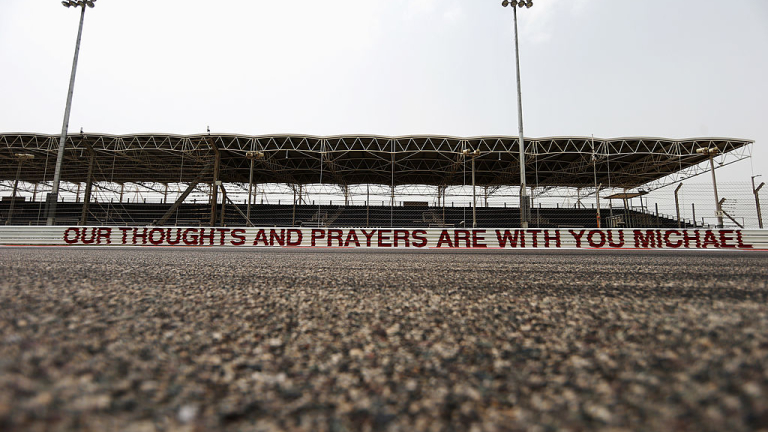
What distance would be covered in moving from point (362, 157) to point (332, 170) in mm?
3299

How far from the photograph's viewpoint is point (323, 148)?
19562mm

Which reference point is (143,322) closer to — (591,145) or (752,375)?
(752,375)

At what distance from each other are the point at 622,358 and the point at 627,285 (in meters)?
1.46

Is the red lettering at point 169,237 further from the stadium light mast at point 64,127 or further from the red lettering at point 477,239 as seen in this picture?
the red lettering at point 477,239

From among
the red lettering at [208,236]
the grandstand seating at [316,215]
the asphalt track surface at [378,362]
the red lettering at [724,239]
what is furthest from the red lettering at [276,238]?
the red lettering at [724,239]

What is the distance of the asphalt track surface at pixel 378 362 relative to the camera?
525 mm

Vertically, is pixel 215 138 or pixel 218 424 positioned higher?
pixel 215 138

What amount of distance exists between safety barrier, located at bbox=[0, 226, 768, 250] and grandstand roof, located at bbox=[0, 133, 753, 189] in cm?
682

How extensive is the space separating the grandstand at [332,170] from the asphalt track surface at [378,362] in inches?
578

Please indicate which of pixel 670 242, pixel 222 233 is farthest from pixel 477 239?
pixel 222 233

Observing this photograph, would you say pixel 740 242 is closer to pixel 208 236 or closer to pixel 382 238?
pixel 382 238

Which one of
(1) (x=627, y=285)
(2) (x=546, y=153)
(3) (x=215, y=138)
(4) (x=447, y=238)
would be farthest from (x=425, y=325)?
(3) (x=215, y=138)

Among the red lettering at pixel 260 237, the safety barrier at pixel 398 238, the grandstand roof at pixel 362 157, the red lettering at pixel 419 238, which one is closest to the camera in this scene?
the safety barrier at pixel 398 238

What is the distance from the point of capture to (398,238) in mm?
10906
